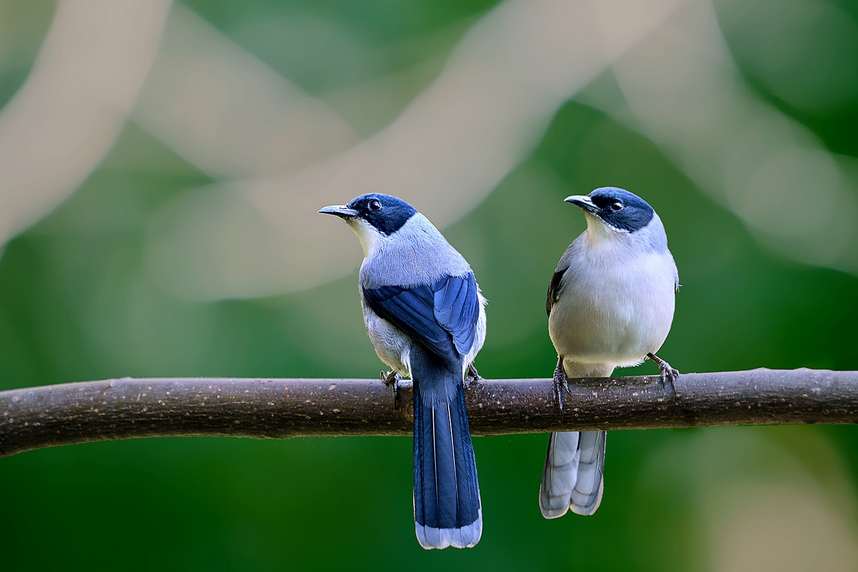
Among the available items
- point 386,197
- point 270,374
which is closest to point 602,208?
point 386,197

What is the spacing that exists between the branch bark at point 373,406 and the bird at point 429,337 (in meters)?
0.14

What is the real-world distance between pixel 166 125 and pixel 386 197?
9.36 ft

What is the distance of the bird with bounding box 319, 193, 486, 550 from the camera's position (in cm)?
181

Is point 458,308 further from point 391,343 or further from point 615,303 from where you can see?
point 615,303

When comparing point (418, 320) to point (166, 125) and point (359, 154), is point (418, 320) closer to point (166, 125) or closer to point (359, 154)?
point (359, 154)

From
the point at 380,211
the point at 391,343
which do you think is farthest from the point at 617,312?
the point at 380,211

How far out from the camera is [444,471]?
184 centimetres

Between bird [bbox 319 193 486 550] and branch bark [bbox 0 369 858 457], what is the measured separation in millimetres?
137

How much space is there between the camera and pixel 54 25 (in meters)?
4.65

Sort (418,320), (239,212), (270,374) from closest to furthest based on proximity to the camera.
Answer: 1. (418,320)
2. (270,374)
3. (239,212)

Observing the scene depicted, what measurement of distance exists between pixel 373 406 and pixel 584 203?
2.86 ft

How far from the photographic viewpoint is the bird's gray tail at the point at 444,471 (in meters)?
1.79

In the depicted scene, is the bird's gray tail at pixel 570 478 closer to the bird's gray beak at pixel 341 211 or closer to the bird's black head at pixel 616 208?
the bird's black head at pixel 616 208

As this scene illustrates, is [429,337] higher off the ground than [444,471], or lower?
higher
